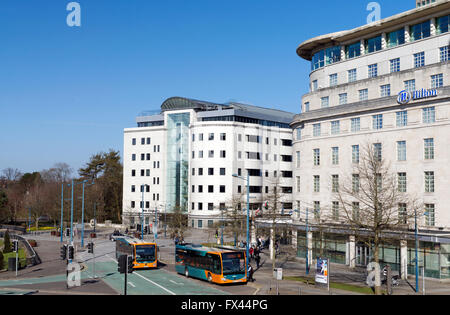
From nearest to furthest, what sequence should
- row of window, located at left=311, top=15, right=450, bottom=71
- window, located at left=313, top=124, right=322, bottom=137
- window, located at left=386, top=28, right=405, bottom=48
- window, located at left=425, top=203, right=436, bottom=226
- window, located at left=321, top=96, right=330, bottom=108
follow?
window, located at left=425, top=203, right=436, bottom=226
row of window, located at left=311, top=15, right=450, bottom=71
window, located at left=386, top=28, right=405, bottom=48
window, located at left=313, top=124, right=322, bottom=137
window, located at left=321, top=96, right=330, bottom=108

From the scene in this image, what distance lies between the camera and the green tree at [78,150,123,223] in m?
118

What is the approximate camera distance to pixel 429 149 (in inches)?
1702

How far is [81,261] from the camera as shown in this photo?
50.1 meters

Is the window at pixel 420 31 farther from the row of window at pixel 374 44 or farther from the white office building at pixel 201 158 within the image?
the white office building at pixel 201 158

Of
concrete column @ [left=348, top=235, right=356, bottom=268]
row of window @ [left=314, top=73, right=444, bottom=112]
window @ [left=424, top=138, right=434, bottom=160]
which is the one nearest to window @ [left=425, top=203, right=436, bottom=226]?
window @ [left=424, top=138, right=434, bottom=160]

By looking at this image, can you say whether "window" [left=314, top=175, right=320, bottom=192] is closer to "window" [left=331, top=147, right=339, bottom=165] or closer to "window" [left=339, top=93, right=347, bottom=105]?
"window" [left=331, top=147, right=339, bottom=165]

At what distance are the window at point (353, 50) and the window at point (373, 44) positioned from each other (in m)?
1.04

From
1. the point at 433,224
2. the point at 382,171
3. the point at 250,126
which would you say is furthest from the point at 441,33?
the point at 250,126

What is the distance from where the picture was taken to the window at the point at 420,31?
4872 centimetres

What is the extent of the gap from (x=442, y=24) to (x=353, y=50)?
11.0 m

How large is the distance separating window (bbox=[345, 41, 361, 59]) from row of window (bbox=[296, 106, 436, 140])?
958cm

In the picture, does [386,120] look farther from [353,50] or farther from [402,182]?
[353,50]

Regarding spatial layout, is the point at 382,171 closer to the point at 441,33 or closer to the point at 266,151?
the point at 441,33

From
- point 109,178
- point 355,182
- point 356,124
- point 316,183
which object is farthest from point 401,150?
point 109,178
